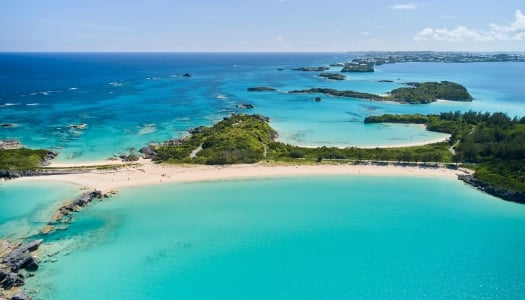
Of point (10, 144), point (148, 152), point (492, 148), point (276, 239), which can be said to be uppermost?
point (492, 148)

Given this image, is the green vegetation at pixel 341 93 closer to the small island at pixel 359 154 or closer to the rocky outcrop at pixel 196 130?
the small island at pixel 359 154

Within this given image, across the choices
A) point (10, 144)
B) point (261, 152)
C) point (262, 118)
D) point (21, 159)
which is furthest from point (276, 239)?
point (10, 144)

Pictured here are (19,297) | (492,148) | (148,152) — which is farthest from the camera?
(148,152)

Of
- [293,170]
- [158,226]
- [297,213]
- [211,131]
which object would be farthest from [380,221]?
[211,131]

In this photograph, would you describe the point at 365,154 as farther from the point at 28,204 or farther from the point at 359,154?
the point at 28,204

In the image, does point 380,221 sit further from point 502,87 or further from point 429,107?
point 502,87

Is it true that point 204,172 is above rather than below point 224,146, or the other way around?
below

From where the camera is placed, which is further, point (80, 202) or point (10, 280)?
point (80, 202)

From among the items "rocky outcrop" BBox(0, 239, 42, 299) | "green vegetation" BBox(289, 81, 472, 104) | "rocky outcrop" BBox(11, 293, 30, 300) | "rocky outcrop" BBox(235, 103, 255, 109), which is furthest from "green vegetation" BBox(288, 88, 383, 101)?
"rocky outcrop" BBox(11, 293, 30, 300)

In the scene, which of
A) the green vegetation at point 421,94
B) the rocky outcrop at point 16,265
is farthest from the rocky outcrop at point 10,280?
the green vegetation at point 421,94
